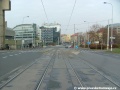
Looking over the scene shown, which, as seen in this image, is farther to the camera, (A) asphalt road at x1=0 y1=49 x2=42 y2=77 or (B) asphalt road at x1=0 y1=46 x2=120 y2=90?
(A) asphalt road at x1=0 y1=49 x2=42 y2=77

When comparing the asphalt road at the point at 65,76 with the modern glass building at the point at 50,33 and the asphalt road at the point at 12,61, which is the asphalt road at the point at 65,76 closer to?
the asphalt road at the point at 12,61

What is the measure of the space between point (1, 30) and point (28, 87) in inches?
1835

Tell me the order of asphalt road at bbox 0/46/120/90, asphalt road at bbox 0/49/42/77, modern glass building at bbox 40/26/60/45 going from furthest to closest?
modern glass building at bbox 40/26/60/45
asphalt road at bbox 0/49/42/77
asphalt road at bbox 0/46/120/90

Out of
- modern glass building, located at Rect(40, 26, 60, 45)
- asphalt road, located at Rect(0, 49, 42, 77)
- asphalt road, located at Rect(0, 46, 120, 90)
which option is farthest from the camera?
modern glass building, located at Rect(40, 26, 60, 45)

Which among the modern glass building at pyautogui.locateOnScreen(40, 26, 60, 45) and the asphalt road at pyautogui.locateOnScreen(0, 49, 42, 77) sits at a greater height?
the modern glass building at pyautogui.locateOnScreen(40, 26, 60, 45)

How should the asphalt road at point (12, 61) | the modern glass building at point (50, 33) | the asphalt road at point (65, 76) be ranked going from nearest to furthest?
the asphalt road at point (65, 76), the asphalt road at point (12, 61), the modern glass building at point (50, 33)

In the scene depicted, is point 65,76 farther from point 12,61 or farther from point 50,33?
point 50,33

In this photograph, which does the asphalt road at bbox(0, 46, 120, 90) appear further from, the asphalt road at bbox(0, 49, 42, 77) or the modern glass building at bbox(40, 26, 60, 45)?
the modern glass building at bbox(40, 26, 60, 45)

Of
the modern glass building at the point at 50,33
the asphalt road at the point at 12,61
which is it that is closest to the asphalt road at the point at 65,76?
the asphalt road at the point at 12,61

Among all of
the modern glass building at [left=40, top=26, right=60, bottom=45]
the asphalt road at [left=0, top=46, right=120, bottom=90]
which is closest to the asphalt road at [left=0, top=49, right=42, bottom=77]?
the asphalt road at [left=0, top=46, right=120, bottom=90]

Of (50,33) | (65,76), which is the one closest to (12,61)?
(65,76)

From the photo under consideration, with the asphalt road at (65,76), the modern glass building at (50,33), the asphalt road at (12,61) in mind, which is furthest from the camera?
the modern glass building at (50,33)

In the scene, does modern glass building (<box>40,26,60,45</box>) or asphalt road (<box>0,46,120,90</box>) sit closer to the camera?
asphalt road (<box>0,46,120,90</box>)

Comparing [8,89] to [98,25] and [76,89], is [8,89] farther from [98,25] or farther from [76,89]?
[98,25]
